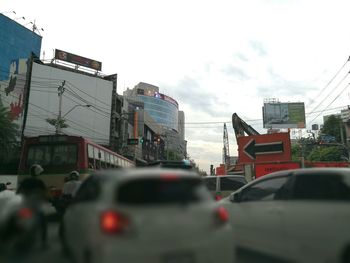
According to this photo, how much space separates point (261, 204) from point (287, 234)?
51.1 inches

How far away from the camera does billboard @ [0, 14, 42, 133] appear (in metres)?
50.8

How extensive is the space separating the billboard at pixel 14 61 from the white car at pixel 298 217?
4544 cm

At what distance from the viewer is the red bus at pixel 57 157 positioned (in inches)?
645

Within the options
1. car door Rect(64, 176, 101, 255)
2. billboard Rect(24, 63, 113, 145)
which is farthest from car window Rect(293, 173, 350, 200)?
billboard Rect(24, 63, 113, 145)

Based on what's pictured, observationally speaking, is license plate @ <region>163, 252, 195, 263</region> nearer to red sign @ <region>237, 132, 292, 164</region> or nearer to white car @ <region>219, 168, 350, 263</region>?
white car @ <region>219, 168, 350, 263</region>

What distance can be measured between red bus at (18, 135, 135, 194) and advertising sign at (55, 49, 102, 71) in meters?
46.6

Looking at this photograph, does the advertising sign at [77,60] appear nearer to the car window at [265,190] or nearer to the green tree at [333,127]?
the green tree at [333,127]

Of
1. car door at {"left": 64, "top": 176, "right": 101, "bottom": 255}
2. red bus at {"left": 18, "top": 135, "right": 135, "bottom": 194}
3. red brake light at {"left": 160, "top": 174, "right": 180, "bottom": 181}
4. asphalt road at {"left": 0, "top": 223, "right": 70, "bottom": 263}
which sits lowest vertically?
asphalt road at {"left": 0, "top": 223, "right": 70, "bottom": 263}

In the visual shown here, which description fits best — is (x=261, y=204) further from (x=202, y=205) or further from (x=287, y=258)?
(x=202, y=205)

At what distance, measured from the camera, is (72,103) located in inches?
2357

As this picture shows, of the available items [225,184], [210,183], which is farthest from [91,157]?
[225,184]

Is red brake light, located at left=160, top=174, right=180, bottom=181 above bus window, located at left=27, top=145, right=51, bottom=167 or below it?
below

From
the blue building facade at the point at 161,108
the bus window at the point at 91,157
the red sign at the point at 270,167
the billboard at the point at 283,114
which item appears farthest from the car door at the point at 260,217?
the blue building facade at the point at 161,108

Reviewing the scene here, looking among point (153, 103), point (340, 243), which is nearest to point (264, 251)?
point (340, 243)
